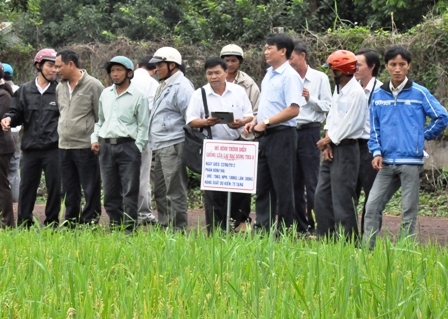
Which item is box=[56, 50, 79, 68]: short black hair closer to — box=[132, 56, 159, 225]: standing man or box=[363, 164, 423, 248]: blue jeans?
box=[132, 56, 159, 225]: standing man

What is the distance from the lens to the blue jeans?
7.54 metres

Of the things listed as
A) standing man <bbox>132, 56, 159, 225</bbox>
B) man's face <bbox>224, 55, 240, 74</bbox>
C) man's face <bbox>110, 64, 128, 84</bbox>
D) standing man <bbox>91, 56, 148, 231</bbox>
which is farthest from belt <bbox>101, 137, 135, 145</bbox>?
standing man <bbox>132, 56, 159, 225</bbox>

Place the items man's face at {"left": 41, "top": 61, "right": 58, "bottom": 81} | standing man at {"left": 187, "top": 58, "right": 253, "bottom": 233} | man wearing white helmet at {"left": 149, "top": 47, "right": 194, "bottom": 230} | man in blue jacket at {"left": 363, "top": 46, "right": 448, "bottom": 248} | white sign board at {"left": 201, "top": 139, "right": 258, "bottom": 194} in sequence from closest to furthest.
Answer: man in blue jacket at {"left": 363, "top": 46, "right": 448, "bottom": 248} → white sign board at {"left": 201, "top": 139, "right": 258, "bottom": 194} → standing man at {"left": 187, "top": 58, "right": 253, "bottom": 233} → man wearing white helmet at {"left": 149, "top": 47, "right": 194, "bottom": 230} → man's face at {"left": 41, "top": 61, "right": 58, "bottom": 81}

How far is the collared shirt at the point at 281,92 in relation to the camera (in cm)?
868

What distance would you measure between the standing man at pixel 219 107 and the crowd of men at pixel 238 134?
0.01 meters

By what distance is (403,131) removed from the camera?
754 cm

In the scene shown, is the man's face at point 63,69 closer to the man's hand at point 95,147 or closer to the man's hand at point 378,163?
the man's hand at point 95,147

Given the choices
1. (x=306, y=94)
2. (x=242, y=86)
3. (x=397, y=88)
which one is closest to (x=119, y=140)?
(x=242, y=86)

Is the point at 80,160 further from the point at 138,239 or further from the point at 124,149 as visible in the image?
the point at 138,239

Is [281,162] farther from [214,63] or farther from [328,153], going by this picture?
[214,63]

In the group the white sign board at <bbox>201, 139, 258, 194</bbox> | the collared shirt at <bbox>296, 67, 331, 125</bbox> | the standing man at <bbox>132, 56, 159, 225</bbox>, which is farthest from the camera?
the standing man at <bbox>132, 56, 159, 225</bbox>

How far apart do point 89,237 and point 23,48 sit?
11.2m

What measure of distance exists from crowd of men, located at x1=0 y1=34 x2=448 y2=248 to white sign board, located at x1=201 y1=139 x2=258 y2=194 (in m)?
0.41

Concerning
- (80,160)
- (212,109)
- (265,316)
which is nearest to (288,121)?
(212,109)
